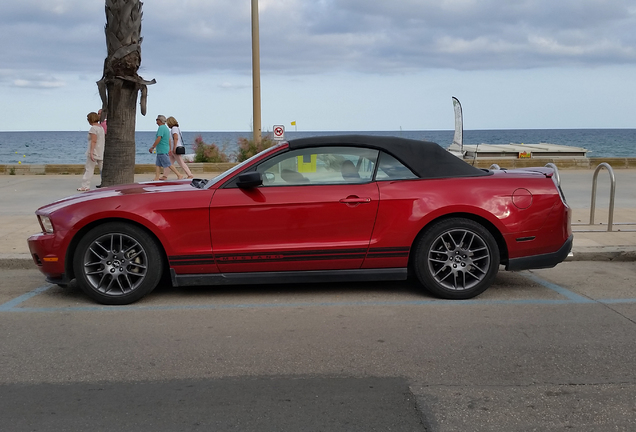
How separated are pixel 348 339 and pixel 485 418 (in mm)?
1602

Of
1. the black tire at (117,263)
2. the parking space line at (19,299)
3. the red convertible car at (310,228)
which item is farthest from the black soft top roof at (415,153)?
the parking space line at (19,299)

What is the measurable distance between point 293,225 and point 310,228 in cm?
15

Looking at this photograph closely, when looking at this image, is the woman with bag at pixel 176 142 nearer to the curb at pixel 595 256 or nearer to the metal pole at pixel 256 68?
the metal pole at pixel 256 68

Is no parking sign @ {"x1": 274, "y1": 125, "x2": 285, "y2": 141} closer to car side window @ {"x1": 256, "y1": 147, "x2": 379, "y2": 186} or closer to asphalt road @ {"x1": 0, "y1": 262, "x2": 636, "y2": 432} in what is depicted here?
asphalt road @ {"x1": 0, "y1": 262, "x2": 636, "y2": 432}

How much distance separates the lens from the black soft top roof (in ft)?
21.5

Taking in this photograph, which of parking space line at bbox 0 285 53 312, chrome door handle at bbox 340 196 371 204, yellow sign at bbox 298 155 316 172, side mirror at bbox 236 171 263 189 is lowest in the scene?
parking space line at bbox 0 285 53 312

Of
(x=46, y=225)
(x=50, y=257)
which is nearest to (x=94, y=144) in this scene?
(x=46, y=225)

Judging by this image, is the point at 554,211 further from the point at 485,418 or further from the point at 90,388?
the point at 90,388

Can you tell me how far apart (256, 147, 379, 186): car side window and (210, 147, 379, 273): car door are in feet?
0.17

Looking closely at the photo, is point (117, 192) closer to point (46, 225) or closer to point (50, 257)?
point (46, 225)

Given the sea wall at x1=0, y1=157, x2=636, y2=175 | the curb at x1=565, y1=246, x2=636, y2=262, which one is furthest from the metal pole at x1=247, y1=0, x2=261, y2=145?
the curb at x1=565, y1=246, x2=636, y2=262

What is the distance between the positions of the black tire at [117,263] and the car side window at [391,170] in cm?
209

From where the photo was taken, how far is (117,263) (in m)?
6.32

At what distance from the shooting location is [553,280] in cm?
734
